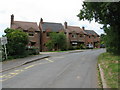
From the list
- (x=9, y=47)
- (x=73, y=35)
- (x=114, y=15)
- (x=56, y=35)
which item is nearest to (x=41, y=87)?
(x=114, y=15)

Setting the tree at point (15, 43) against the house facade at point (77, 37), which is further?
the house facade at point (77, 37)

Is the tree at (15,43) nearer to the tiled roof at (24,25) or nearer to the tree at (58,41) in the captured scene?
the tree at (58,41)

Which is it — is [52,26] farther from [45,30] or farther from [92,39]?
[92,39]

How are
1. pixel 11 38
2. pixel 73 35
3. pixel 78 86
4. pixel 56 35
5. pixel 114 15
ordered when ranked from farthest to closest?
pixel 73 35
pixel 56 35
pixel 11 38
pixel 114 15
pixel 78 86

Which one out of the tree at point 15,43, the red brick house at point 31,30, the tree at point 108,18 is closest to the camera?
the tree at point 108,18

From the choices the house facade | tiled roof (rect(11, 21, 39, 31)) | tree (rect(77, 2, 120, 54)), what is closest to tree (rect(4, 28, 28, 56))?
tree (rect(77, 2, 120, 54))

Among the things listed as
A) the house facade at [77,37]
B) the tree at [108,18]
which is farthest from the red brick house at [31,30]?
the tree at [108,18]

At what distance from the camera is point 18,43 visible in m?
17.5

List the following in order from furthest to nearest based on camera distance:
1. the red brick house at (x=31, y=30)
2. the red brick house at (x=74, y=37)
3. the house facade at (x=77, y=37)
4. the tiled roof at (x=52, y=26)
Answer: the house facade at (x=77, y=37), the red brick house at (x=74, y=37), the tiled roof at (x=52, y=26), the red brick house at (x=31, y=30)

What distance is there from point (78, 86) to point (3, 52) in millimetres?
12945

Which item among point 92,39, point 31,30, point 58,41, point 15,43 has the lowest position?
point 15,43

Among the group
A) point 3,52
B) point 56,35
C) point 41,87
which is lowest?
point 41,87

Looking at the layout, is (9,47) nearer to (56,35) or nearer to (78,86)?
(78,86)

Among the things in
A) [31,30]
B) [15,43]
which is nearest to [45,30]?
[31,30]
